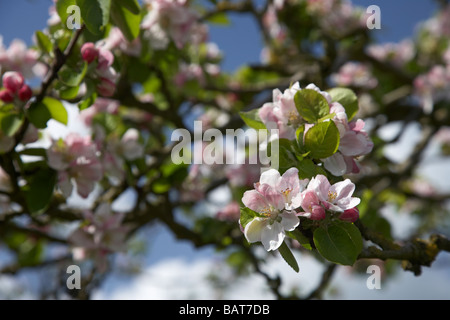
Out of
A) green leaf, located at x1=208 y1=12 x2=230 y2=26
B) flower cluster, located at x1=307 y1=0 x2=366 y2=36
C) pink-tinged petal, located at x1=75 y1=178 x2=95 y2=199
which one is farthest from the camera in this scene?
flower cluster, located at x1=307 y1=0 x2=366 y2=36

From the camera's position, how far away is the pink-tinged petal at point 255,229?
3.26 ft

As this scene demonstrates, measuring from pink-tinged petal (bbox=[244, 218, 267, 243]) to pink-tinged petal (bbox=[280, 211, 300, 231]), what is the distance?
48 millimetres

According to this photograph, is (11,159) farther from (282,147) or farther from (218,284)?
(218,284)

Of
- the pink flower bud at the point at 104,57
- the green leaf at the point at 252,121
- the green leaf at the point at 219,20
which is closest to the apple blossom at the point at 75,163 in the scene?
the pink flower bud at the point at 104,57

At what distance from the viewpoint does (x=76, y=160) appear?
153 cm

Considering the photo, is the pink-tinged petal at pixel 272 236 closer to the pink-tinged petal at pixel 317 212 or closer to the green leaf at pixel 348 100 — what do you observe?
the pink-tinged petal at pixel 317 212

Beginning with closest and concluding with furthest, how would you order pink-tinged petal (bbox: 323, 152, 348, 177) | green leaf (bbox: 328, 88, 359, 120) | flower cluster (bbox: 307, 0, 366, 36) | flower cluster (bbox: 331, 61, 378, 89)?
1. pink-tinged petal (bbox: 323, 152, 348, 177)
2. green leaf (bbox: 328, 88, 359, 120)
3. flower cluster (bbox: 307, 0, 366, 36)
4. flower cluster (bbox: 331, 61, 378, 89)

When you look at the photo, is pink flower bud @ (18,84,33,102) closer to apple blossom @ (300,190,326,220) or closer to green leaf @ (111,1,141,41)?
green leaf @ (111,1,141,41)

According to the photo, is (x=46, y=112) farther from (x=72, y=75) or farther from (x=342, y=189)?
(x=342, y=189)

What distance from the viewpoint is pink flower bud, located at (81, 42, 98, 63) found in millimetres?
1370

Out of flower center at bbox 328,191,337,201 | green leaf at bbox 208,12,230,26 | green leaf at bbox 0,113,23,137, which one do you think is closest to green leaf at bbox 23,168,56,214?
green leaf at bbox 0,113,23,137

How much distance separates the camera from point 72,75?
4.52ft

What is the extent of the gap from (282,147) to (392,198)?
299 cm

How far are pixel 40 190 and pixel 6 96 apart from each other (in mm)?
334
